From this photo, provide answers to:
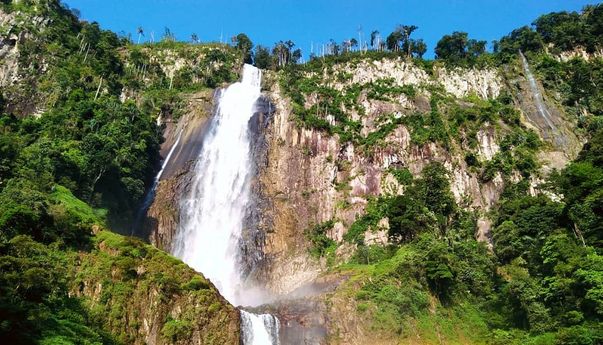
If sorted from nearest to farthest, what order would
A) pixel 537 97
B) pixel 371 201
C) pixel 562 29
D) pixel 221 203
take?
pixel 371 201, pixel 221 203, pixel 537 97, pixel 562 29

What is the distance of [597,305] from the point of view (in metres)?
25.8

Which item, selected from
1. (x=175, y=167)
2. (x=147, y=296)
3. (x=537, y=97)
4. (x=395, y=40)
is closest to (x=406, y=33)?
(x=395, y=40)

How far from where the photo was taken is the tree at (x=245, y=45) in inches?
2815

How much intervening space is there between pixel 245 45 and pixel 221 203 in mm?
31587

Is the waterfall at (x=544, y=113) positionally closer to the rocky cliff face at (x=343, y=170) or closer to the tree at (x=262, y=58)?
the rocky cliff face at (x=343, y=170)

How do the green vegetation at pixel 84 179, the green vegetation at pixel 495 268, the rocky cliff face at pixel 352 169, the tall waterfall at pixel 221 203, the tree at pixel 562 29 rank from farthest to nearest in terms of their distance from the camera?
the tree at pixel 562 29 < the rocky cliff face at pixel 352 169 < the tall waterfall at pixel 221 203 < the green vegetation at pixel 495 268 < the green vegetation at pixel 84 179

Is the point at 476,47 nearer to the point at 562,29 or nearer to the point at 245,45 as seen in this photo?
the point at 562,29

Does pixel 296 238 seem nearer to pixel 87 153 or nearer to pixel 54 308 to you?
pixel 87 153

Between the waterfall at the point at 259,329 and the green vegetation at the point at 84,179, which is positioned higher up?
the green vegetation at the point at 84,179

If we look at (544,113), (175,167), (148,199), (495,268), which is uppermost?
(544,113)

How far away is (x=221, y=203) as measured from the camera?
47.4m

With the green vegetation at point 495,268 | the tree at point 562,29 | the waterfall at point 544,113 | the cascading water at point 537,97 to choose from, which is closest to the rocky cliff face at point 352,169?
the waterfall at point 544,113

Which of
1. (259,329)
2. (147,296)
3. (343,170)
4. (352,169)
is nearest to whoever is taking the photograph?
(147,296)

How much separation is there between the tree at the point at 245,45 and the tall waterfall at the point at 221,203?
597 inches
